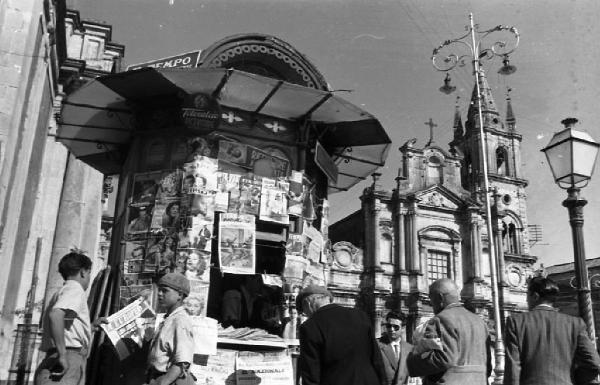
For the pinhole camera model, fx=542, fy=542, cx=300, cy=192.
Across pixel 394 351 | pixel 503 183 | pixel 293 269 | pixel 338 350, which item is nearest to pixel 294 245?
pixel 293 269

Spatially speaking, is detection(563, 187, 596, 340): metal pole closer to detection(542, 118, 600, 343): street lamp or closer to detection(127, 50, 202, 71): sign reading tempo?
detection(542, 118, 600, 343): street lamp

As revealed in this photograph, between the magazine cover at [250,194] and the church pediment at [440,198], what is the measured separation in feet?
95.3

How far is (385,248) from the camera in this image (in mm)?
33188

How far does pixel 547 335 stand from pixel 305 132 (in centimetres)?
385

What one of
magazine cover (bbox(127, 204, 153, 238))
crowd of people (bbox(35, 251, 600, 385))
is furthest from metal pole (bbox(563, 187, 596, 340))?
magazine cover (bbox(127, 204, 153, 238))

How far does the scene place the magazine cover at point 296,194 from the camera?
663 cm

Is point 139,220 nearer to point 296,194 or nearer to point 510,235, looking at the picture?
point 296,194

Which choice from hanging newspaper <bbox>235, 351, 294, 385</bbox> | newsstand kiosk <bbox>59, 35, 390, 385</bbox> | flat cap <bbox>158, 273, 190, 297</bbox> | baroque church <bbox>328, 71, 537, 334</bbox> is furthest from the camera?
baroque church <bbox>328, 71, 537, 334</bbox>

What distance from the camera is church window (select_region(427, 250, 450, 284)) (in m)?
33.4

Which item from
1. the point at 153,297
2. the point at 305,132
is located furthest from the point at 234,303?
the point at 305,132

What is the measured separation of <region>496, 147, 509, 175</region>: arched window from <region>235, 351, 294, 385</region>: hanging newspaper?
35838mm

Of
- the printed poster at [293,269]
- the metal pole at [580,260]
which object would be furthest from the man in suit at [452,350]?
the printed poster at [293,269]

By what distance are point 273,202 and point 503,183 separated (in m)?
34.4

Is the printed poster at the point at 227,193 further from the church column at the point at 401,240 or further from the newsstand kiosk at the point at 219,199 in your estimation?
the church column at the point at 401,240
